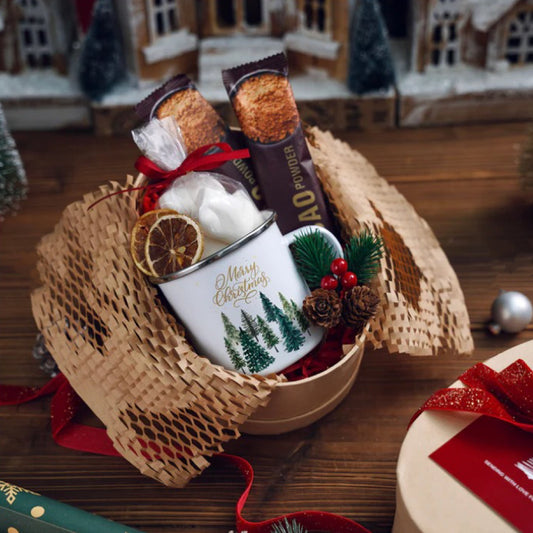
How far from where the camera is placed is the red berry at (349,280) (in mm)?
714

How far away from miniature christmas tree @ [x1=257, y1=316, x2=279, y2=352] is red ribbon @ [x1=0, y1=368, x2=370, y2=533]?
14cm

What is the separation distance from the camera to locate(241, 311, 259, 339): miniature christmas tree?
26.7 inches

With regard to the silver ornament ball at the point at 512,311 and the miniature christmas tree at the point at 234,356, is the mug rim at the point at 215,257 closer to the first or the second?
the miniature christmas tree at the point at 234,356

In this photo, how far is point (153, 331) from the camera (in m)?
0.69

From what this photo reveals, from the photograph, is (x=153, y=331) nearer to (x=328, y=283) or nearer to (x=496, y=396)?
(x=328, y=283)

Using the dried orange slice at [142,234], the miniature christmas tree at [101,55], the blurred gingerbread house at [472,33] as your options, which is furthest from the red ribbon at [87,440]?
the blurred gingerbread house at [472,33]

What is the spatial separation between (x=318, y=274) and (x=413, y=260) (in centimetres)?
17

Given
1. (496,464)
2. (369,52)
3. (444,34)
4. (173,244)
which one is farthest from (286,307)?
(444,34)

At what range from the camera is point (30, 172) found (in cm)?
119

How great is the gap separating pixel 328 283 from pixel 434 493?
0.79 ft

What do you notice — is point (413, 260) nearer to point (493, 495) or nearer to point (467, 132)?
point (493, 495)

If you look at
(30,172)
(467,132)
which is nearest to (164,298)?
(30,172)

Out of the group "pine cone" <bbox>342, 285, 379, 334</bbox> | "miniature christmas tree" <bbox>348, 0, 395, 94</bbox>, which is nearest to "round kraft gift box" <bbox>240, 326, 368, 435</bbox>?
"pine cone" <bbox>342, 285, 379, 334</bbox>

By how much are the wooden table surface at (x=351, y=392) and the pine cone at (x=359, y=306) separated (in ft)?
0.48
